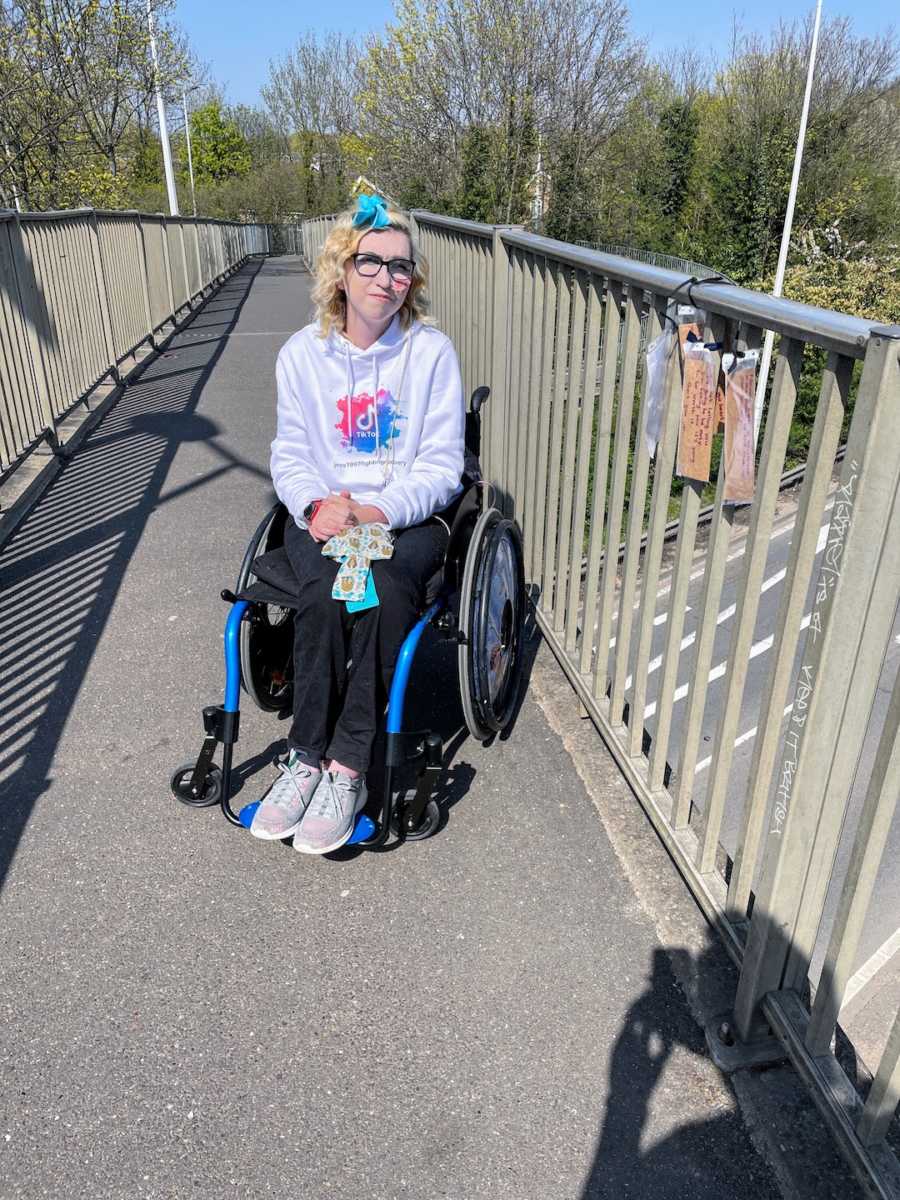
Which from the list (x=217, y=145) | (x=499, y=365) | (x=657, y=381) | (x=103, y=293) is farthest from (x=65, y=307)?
(x=217, y=145)

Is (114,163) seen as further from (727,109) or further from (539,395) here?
(727,109)

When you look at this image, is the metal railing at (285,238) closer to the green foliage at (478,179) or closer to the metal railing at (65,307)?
the green foliage at (478,179)

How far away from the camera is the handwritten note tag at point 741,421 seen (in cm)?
178

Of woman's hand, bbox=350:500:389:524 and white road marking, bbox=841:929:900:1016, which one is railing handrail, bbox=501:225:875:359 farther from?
white road marking, bbox=841:929:900:1016

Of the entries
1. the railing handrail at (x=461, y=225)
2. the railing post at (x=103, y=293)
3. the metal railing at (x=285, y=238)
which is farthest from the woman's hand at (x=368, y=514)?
the metal railing at (x=285, y=238)

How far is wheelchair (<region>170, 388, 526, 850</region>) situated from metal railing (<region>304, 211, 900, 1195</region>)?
288mm

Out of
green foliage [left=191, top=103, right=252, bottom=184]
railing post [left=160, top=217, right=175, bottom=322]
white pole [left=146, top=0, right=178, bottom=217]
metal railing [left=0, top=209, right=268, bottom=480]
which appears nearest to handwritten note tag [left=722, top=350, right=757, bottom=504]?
→ metal railing [left=0, top=209, right=268, bottom=480]

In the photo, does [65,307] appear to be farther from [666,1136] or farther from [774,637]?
[666,1136]

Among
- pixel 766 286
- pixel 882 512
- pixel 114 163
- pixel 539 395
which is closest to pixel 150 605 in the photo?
pixel 539 395

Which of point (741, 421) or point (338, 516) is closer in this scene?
point (741, 421)

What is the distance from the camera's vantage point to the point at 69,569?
4453 mm

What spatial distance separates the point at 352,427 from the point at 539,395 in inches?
28.7

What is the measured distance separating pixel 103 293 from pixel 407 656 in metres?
7.12

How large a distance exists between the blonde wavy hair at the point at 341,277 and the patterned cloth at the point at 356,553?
0.76m
